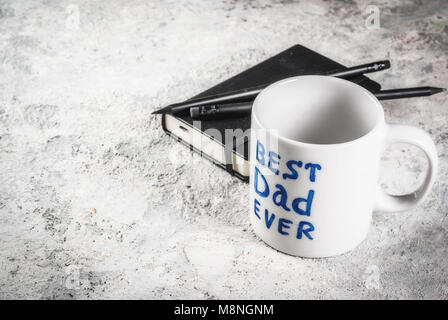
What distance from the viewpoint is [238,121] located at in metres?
0.78

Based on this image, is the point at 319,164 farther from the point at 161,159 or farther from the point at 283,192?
the point at 161,159

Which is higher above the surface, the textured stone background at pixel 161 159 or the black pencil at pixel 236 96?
the black pencil at pixel 236 96

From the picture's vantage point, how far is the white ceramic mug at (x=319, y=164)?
0.56m

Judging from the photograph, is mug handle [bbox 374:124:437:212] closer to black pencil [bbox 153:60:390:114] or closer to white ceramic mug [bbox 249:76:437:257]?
white ceramic mug [bbox 249:76:437:257]

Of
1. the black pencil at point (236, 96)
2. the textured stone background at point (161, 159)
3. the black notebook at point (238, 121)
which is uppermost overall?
the black pencil at point (236, 96)

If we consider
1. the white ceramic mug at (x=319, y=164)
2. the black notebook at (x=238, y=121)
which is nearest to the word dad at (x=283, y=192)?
the white ceramic mug at (x=319, y=164)

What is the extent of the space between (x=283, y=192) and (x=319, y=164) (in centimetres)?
5

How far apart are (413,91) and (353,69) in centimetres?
8

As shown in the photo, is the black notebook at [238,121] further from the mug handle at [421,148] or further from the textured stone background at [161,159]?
the mug handle at [421,148]

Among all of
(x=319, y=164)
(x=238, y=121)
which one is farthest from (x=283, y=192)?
(x=238, y=121)

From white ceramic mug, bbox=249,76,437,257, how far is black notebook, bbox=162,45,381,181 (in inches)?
3.4

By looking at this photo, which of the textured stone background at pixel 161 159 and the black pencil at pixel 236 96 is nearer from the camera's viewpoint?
the textured stone background at pixel 161 159

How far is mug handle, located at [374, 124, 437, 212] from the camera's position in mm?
577

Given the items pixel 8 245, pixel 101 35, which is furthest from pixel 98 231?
pixel 101 35
